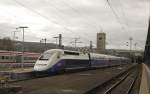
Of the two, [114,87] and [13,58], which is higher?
[13,58]

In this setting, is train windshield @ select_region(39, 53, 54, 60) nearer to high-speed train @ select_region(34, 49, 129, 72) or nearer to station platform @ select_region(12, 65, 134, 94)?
high-speed train @ select_region(34, 49, 129, 72)

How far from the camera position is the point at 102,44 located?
6048 inches

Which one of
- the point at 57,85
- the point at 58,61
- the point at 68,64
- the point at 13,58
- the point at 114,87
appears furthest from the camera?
the point at 13,58

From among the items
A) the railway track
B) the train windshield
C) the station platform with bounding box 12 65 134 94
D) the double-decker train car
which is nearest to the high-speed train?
the train windshield

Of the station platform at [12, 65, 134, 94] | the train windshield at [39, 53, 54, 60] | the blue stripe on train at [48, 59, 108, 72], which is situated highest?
the train windshield at [39, 53, 54, 60]

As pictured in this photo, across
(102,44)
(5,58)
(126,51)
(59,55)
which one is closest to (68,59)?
(59,55)

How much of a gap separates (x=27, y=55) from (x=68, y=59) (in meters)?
22.5

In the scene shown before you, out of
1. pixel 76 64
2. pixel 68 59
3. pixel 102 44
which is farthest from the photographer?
pixel 102 44

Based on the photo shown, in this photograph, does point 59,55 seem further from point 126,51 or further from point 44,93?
point 126,51

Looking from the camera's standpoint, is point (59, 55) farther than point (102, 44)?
No

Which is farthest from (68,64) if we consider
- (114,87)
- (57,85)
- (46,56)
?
(57,85)

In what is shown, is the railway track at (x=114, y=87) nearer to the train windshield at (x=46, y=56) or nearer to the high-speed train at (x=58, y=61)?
the high-speed train at (x=58, y=61)

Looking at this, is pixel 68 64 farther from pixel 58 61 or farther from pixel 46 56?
pixel 46 56

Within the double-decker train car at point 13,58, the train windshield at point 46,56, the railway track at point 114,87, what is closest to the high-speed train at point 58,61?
the train windshield at point 46,56
